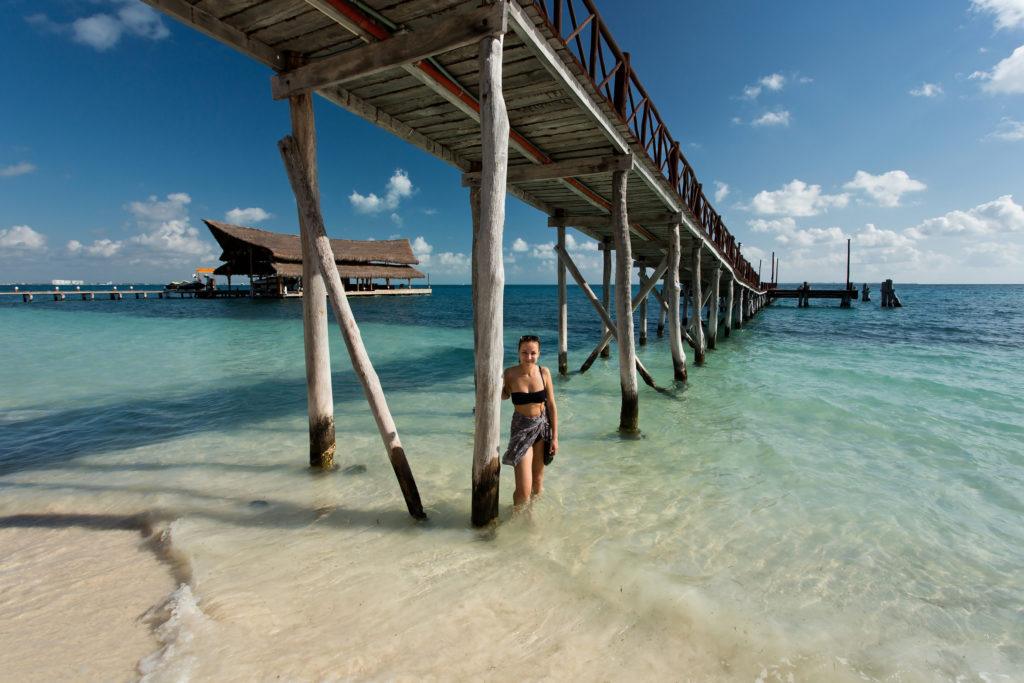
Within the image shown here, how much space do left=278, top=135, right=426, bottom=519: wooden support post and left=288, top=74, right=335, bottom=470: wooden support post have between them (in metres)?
0.06

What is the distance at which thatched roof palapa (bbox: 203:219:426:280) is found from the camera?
38344 mm

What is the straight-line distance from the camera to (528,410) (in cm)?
364

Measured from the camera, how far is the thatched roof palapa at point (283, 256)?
38344 millimetres

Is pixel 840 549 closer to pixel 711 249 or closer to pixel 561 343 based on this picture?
pixel 561 343

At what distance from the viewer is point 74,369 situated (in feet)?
38.5

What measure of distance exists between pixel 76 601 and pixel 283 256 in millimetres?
40495

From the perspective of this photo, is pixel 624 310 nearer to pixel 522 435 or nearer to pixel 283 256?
pixel 522 435

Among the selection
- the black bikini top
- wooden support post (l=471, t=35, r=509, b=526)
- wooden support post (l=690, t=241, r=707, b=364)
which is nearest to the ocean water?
the black bikini top

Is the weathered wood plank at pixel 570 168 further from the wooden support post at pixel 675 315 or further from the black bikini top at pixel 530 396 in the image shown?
the black bikini top at pixel 530 396

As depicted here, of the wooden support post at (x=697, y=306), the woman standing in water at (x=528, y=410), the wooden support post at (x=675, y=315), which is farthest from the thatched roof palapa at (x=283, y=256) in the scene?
the woman standing in water at (x=528, y=410)

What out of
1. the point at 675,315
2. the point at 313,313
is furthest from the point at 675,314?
the point at 313,313

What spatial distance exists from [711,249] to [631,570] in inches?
479

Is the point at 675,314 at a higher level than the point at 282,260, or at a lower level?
lower

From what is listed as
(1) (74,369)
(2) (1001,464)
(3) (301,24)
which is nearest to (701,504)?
(2) (1001,464)
